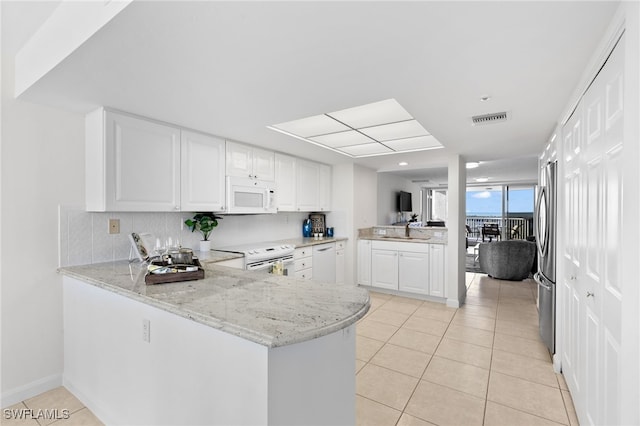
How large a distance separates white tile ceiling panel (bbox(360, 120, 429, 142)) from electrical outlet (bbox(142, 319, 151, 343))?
97.0 inches

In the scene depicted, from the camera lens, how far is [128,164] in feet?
7.79

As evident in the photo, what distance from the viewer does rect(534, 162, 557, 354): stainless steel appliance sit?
2592 millimetres

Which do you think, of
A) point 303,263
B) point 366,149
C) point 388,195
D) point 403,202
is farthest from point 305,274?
point 403,202

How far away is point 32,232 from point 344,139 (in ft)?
9.49

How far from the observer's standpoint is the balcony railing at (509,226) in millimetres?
9273

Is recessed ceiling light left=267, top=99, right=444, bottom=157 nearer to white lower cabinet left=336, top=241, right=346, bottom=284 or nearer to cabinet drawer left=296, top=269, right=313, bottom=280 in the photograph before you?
white lower cabinet left=336, top=241, right=346, bottom=284

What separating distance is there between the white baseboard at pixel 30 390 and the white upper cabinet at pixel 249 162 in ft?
7.36

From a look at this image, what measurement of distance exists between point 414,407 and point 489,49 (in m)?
2.24

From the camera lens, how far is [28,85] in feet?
6.22

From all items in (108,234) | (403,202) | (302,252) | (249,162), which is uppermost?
(249,162)

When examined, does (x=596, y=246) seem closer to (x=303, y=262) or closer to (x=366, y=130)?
(x=366, y=130)

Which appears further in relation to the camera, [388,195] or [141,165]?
[388,195]

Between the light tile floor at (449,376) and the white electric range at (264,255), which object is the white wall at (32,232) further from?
the white electric range at (264,255)

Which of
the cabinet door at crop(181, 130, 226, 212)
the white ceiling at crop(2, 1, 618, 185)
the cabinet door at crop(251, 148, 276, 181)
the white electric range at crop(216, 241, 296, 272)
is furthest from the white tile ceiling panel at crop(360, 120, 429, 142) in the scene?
the white electric range at crop(216, 241, 296, 272)
